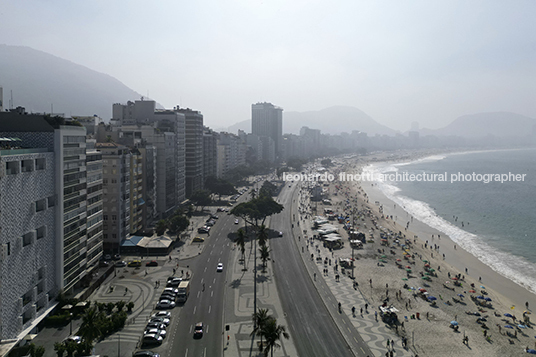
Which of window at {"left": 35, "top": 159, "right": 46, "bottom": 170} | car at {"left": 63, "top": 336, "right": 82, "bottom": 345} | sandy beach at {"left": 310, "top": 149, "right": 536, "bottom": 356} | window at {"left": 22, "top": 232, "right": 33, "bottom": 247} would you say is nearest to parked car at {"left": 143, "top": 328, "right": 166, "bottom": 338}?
car at {"left": 63, "top": 336, "right": 82, "bottom": 345}

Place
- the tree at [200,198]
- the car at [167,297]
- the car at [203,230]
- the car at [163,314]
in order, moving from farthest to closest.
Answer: the tree at [200,198] < the car at [203,230] < the car at [167,297] < the car at [163,314]

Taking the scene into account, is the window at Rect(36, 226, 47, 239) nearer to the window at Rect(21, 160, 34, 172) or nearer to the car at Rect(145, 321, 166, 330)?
the window at Rect(21, 160, 34, 172)

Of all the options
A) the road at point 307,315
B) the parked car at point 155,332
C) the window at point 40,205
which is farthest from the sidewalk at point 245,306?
the window at point 40,205

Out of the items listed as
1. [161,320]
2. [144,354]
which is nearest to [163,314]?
[161,320]

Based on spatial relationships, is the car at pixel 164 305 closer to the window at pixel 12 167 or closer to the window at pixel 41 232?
the window at pixel 41 232

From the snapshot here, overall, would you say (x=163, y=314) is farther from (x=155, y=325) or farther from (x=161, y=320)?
(x=155, y=325)

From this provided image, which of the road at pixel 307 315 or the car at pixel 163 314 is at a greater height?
the car at pixel 163 314

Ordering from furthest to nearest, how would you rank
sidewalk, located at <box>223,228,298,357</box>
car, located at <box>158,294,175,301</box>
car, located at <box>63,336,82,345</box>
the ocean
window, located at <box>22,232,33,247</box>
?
the ocean, car, located at <box>158,294,175,301</box>, sidewalk, located at <box>223,228,298,357</box>, car, located at <box>63,336,82,345</box>, window, located at <box>22,232,33,247</box>
